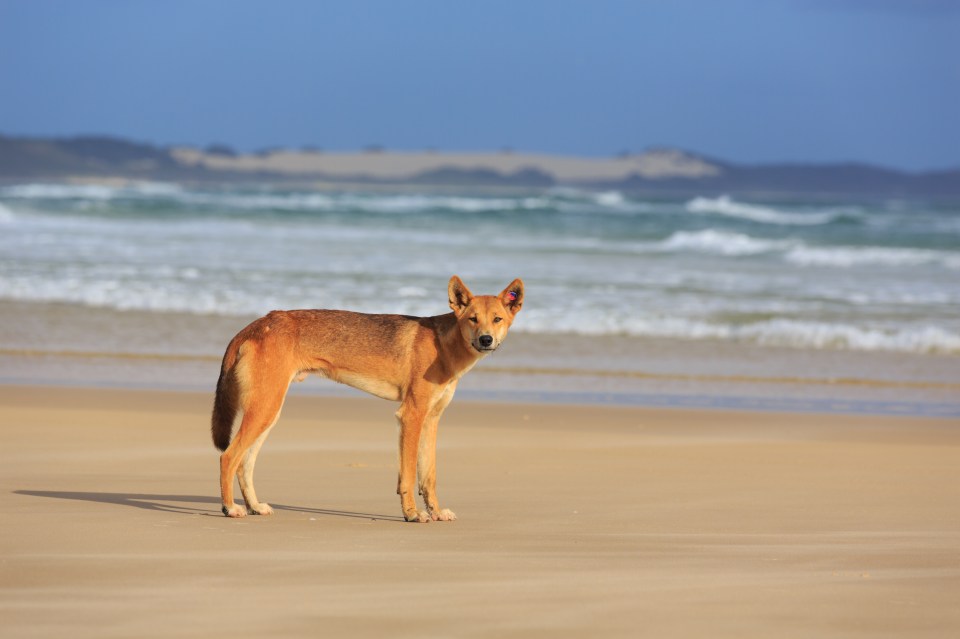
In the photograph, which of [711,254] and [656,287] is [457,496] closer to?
[656,287]

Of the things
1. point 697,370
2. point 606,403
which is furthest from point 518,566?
point 697,370

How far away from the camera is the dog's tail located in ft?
23.2

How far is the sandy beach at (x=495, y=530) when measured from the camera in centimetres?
489

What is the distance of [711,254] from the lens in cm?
3222

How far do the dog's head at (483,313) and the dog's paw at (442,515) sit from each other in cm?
88

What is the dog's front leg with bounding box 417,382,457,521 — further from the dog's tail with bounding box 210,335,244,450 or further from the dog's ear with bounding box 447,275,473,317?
the dog's tail with bounding box 210,335,244,450

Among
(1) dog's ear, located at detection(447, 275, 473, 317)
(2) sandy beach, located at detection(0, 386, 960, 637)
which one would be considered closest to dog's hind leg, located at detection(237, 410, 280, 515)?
(2) sandy beach, located at detection(0, 386, 960, 637)

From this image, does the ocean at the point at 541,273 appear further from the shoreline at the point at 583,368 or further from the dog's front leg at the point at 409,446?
the dog's front leg at the point at 409,446

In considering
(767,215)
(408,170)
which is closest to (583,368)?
(767,215)

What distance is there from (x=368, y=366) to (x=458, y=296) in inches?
25.6

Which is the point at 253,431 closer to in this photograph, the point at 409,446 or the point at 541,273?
the point at 409,446

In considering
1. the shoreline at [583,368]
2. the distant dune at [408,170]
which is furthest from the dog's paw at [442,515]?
the distant dune at [408,170]

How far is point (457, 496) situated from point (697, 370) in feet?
23.9

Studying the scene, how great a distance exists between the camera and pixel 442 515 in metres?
6.95
